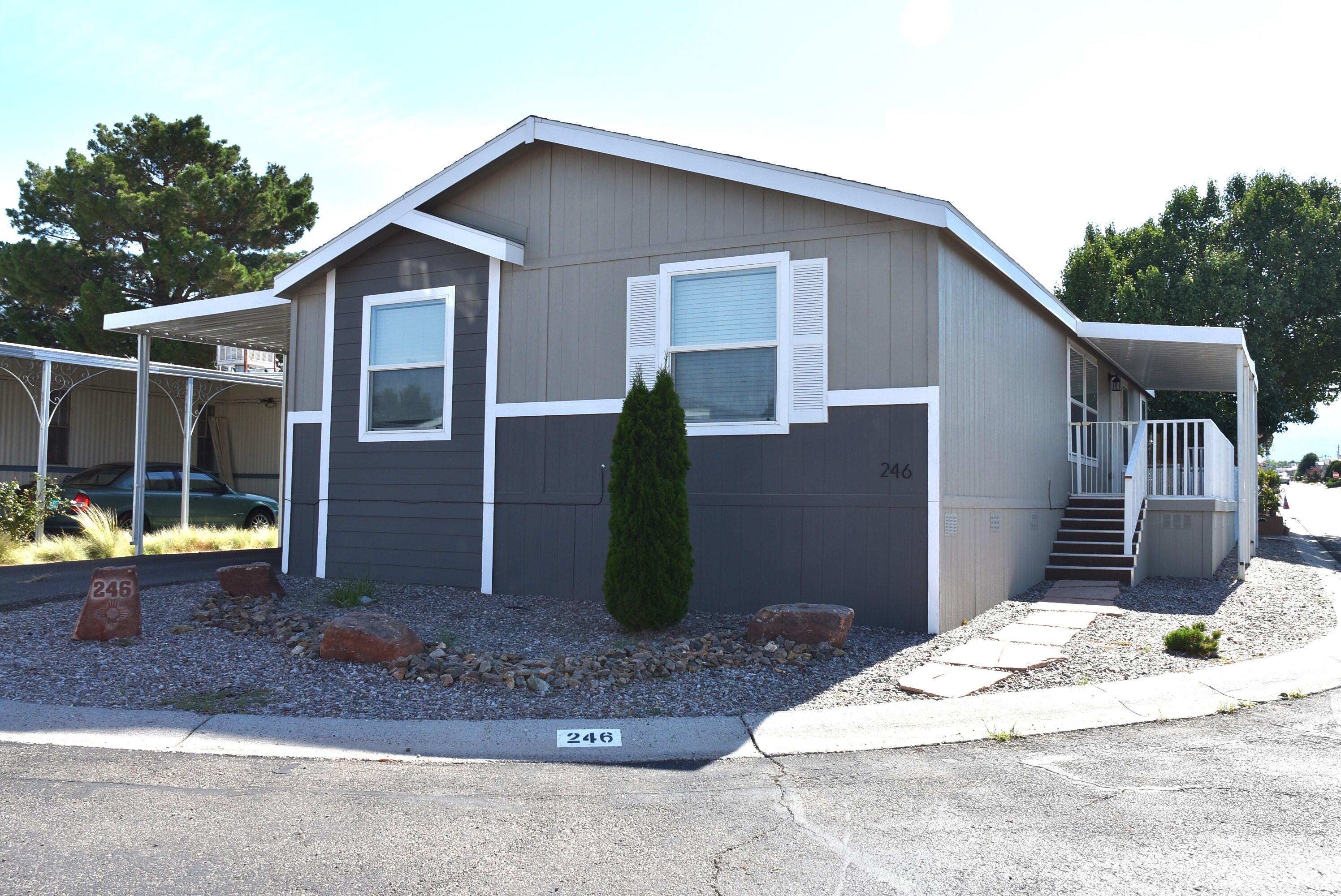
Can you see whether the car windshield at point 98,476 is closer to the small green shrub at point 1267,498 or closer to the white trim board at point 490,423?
the white trim board at point 490,423

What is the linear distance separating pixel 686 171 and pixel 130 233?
19.8 metres

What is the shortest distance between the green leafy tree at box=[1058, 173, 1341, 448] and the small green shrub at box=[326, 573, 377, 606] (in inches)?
812

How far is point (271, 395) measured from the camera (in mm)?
20719

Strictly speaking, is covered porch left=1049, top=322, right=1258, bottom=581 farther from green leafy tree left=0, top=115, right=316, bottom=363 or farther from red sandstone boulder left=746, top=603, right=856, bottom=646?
green leafy tree left=0, top=115, right=316, bottom=363

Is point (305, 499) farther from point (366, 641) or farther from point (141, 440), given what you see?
point (366, 641)

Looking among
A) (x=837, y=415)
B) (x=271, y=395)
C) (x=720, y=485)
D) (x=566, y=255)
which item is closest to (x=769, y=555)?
(x=720, y=485)

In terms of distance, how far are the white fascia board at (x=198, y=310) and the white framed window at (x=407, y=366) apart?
1.44 metres

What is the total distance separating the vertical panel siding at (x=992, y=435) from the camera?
8.23 m

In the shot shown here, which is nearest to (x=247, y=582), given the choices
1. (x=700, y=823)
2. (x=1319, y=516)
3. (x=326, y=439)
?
(x=326, y=439)

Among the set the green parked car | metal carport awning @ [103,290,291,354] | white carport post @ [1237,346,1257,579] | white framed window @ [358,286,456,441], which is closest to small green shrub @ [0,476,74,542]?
the green parked car

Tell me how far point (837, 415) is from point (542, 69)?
178 inches

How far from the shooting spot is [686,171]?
8773 mm

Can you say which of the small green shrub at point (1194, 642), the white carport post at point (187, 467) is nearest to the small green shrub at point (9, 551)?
the white carport post at point (187, 467)

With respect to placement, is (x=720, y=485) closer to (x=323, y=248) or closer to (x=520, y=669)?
(x=520, y=669)
